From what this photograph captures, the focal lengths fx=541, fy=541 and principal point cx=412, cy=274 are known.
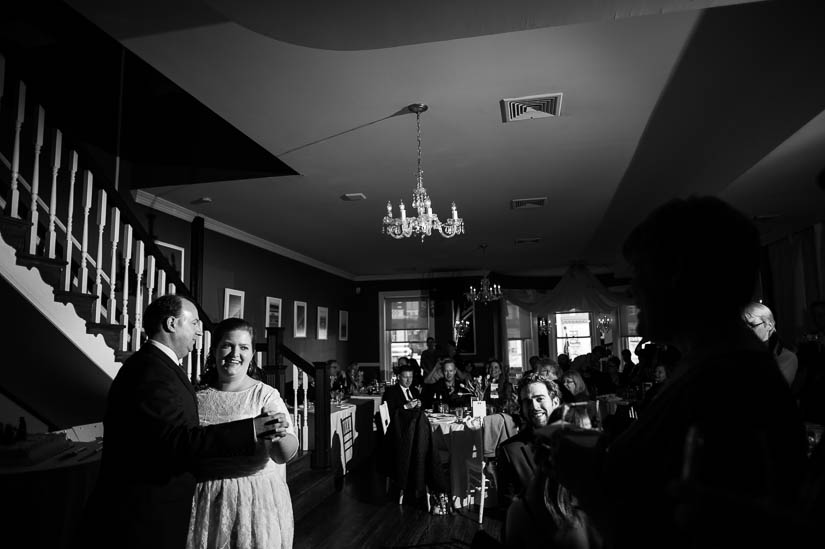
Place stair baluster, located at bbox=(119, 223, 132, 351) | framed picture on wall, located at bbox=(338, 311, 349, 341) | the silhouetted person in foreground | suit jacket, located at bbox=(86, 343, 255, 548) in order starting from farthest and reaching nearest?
framed picture on wall, located at bbox=(338, 311, 349, 341) < stair baluster, located at bbox=(119, 223, 132, 351) < suit jacket, located at bbox=(86, 343, 255, 548) < the silhouetted person in foreground

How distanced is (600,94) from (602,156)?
4.64ft

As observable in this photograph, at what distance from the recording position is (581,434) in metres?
1.01

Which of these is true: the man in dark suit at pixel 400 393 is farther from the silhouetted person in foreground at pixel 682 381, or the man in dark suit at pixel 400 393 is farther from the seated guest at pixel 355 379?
the silhouetted person in foreground at pixel 682 381

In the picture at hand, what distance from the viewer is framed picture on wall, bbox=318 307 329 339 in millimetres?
11336

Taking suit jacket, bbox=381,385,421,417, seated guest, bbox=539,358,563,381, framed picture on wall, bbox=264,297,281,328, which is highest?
framed picture on wall, bbox=264,297,281,328

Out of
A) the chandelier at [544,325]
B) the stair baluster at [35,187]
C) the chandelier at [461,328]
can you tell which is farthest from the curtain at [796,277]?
the stair baluster at [35,187]

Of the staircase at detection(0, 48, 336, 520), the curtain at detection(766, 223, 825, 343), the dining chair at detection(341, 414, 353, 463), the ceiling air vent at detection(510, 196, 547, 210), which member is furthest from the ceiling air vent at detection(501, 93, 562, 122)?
the curtain at detection(766, 223, 825, 343)

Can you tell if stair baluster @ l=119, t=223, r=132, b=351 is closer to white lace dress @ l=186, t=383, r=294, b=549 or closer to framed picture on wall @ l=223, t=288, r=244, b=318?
white lace dress @ l=186, t=383, r=294, b=549

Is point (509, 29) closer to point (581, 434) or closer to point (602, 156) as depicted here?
point (581, 434)

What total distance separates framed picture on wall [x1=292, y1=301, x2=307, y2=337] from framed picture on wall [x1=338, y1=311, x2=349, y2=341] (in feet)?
6.44

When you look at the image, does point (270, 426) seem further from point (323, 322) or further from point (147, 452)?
point (323, 322)

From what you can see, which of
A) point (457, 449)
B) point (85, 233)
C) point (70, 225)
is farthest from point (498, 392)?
point (70, 225)

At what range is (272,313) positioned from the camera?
9.38 meters

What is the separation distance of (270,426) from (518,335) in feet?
41.9
